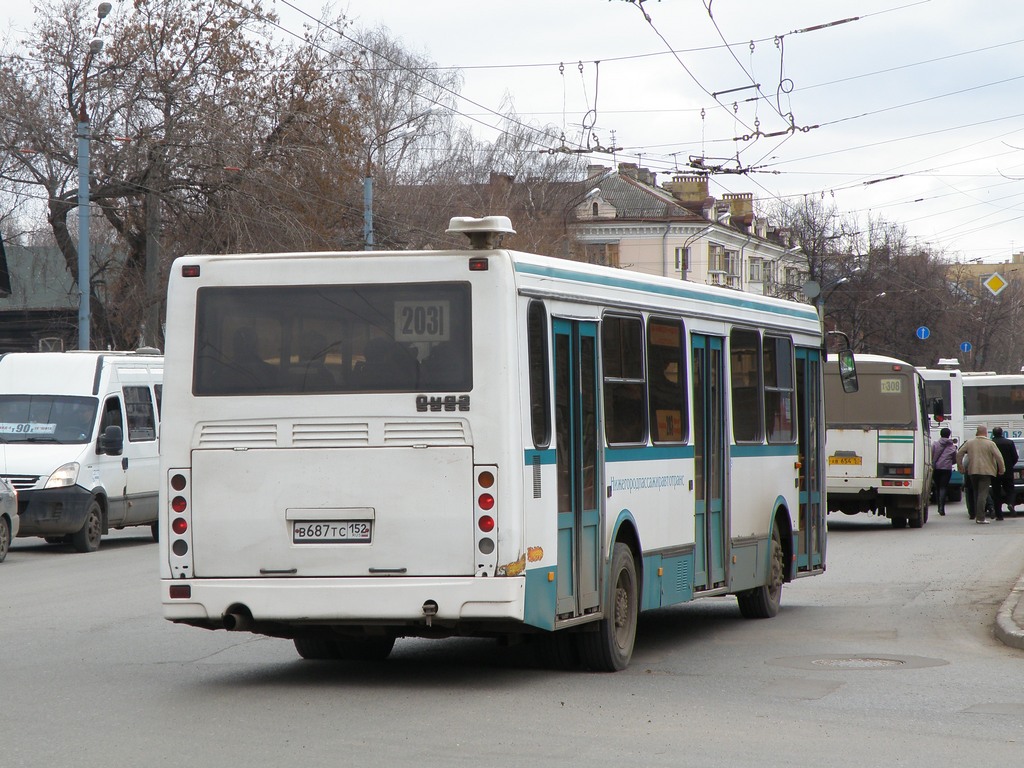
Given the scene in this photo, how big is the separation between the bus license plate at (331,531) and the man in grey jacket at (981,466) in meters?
23.3

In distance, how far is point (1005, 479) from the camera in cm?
3341

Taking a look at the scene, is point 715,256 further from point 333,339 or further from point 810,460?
point 333,339

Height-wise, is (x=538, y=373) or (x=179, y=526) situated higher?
(x=538, y=373)

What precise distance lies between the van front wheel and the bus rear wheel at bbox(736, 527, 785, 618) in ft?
34.0

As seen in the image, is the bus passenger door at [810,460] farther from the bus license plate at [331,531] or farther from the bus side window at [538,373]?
the bus license plate at [331,531]

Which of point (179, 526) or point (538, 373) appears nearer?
point (179, 526)

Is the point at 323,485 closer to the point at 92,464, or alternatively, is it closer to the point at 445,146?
the point at 92,464

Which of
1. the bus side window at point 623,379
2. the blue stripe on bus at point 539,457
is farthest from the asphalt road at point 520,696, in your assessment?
the bus side window at point 623,379

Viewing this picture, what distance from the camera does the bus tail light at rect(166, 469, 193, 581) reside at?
30.5 feet

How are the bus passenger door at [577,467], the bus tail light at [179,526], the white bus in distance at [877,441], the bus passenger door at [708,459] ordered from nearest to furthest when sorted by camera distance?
the bus tail light at [179,526] → the bus passenger door at [577,467] → the bus passenger door at [708,459] → the white bus in distance at [877,441]

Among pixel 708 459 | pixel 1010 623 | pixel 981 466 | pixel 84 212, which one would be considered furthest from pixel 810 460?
pixel 84 212

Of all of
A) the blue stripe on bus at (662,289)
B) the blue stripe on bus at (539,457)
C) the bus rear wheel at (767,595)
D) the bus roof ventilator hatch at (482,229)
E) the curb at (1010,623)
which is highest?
the bus roof ventilator hatch at (482,229)

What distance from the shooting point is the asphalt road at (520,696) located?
7484mm

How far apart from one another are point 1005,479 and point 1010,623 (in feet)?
70.5
